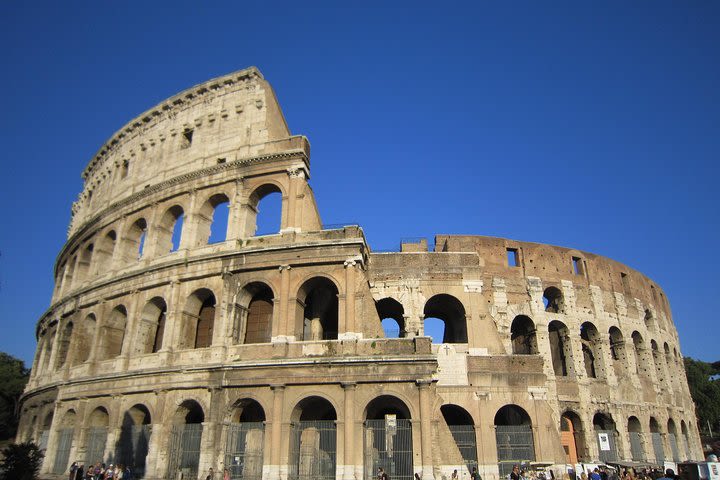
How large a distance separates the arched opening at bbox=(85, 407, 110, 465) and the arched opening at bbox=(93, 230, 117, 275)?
686cm

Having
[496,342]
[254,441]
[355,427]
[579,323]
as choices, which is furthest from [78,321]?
[579,323]

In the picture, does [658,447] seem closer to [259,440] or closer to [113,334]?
[259,440]

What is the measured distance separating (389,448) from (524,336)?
1084cm

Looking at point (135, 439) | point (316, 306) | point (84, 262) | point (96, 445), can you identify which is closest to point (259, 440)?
point (135, 439)

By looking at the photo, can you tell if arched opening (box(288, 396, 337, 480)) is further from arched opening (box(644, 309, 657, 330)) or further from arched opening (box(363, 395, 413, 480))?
arched opening (box(644, 309, 657, 330))

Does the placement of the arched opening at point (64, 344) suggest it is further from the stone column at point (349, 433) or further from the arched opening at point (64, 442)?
the stone column at point (349, 433)

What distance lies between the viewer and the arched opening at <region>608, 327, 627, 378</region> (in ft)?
80.9

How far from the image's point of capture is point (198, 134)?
2238 cm

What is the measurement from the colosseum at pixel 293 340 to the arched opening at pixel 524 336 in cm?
10

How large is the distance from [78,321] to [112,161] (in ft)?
28.9

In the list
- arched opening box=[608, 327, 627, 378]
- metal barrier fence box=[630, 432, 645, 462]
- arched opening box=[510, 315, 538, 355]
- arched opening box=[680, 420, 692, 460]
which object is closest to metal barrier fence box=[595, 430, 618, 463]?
metal barrier fence box=[630, 432, 645, 462]

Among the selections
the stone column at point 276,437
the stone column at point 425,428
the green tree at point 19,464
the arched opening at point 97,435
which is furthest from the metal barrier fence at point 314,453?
the arched opening at point 97,435

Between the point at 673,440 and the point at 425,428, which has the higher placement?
the point at 673,440

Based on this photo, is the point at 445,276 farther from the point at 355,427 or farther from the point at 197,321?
the point at 197,321
